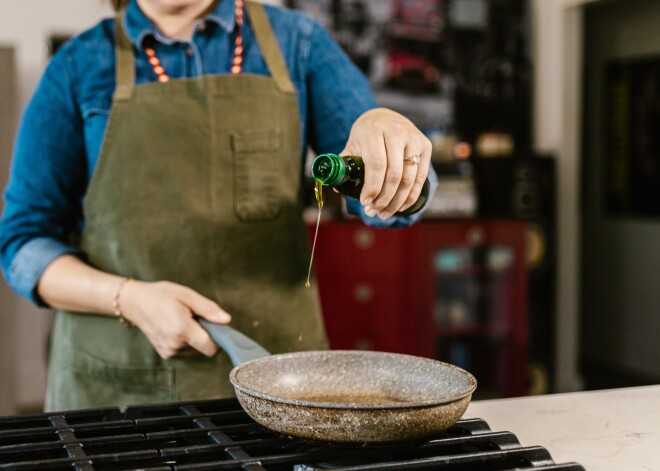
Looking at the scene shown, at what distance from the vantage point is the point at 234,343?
1333mm

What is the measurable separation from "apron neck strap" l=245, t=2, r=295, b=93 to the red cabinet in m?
2.53

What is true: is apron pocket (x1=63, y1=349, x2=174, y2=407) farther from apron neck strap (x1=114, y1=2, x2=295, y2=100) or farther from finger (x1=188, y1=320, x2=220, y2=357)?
apron neck strap (x1=114, y1=2, x2=295, y2=100)

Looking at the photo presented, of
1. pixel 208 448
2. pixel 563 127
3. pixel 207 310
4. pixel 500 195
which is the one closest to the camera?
pixel 208 448

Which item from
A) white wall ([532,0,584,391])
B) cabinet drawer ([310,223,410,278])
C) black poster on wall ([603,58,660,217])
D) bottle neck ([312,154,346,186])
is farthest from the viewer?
black poster on wall ([603,58,660,217])

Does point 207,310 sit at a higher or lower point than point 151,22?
lower

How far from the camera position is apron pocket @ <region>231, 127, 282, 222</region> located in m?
1.75

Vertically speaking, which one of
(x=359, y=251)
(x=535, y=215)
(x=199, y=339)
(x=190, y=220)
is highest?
(x=190, y=220)

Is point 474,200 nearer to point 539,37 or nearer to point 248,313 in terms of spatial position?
point 539,37

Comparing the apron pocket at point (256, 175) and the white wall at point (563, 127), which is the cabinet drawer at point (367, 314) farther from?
the apron pocket at point (256, 175)

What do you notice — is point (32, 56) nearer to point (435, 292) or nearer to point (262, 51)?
point (435, 292)

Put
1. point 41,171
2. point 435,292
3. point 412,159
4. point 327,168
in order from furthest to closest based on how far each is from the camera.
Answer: point 435,292 < point 41,171 < point 412,159 < point 327,168

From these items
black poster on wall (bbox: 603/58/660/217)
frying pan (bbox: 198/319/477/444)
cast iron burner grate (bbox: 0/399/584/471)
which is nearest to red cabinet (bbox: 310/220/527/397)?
black poster on wall (bbox: 603/58/660/217)

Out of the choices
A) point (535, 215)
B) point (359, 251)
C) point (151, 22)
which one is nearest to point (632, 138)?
point (535, 215)

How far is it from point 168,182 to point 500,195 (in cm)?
341
